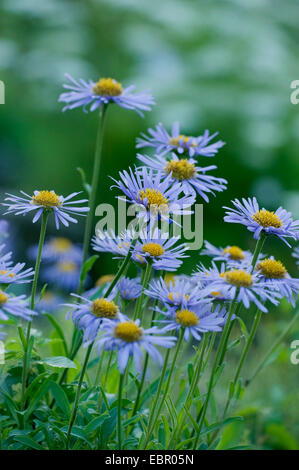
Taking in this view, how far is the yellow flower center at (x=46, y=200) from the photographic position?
520mm

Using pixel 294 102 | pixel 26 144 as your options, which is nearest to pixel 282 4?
pixel 294 102

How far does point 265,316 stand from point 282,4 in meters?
1.59

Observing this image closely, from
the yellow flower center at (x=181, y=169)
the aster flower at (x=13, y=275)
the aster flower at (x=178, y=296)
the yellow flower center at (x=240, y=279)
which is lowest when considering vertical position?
the aster flower at (x=178, y=296)

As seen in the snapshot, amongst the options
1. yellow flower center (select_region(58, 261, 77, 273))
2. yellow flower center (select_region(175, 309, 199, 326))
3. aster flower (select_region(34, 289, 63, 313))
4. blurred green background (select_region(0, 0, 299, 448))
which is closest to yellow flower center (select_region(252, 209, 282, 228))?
yellow flower center (select_region(175, 309, 199, 326))

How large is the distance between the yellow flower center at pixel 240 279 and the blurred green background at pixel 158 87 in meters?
1.06

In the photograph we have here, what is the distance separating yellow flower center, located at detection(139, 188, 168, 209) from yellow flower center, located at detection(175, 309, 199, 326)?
0.30 ft

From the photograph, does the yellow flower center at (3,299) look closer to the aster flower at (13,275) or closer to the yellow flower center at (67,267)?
the aster flower at (13,275)

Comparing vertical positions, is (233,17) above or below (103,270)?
above

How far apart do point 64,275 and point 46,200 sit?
77 centimetres

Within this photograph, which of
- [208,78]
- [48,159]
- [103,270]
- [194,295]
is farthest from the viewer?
[208,78]

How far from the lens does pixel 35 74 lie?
6.88 feet

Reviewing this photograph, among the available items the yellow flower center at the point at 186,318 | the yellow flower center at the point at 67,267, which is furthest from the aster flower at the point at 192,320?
the yellow flower center at the point at 67,267

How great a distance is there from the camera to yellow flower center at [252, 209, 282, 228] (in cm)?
52

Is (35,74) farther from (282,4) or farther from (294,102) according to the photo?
(282,4)
